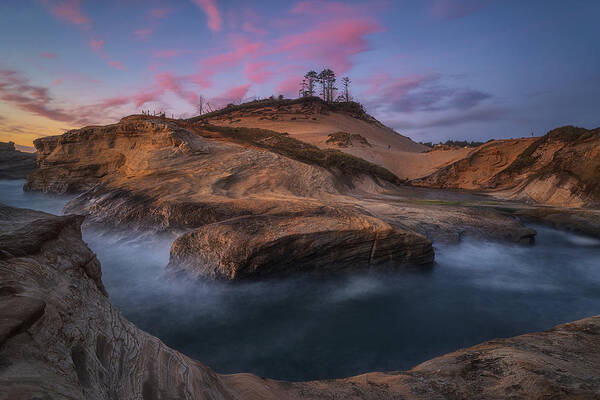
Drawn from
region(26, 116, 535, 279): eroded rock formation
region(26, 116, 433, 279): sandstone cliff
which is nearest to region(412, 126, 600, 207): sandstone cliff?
region(26, 116, 535, 279): eroded rock formation

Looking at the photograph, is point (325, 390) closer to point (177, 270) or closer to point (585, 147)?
point (177, 270)

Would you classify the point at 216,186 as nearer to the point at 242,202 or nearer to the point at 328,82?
the point at 242,202

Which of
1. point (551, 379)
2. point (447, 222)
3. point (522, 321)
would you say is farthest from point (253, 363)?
point (447, 222)

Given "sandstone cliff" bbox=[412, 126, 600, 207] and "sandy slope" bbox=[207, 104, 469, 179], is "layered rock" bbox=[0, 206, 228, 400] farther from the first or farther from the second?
"sandy slope" bbox=[207, 104, 469, 179]

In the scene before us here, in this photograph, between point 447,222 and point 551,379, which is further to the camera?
point 447,222

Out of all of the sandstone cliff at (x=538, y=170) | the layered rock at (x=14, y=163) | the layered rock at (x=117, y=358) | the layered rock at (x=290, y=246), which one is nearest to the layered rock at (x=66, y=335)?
the layered rock at (x=117, y=358)

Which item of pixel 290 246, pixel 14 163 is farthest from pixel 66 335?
pixel 14 163
